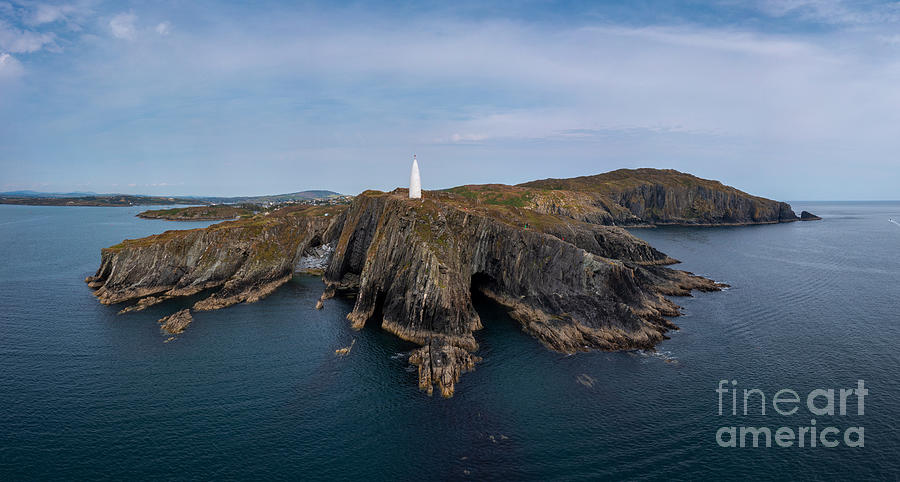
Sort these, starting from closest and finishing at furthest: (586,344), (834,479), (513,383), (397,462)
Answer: (834,479) → (397,462) → (513,383) → (586,344)

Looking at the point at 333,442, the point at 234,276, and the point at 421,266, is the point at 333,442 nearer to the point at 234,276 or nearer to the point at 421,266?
the point at 421,266

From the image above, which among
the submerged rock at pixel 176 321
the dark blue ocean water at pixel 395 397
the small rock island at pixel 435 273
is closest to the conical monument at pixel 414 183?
the small rock island at pixel 435 273

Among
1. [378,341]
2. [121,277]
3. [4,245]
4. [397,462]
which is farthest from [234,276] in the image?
[4,245]

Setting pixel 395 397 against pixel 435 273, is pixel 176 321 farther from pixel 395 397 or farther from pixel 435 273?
pixel 395 397

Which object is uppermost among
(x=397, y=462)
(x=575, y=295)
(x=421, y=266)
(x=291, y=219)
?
(x=291, y=219)

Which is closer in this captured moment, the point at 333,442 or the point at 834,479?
the point at 834,479

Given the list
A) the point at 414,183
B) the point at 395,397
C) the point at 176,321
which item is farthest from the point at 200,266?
the point at 395,397

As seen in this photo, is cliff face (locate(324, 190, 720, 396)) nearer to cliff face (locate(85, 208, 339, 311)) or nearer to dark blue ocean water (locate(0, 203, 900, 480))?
dark blue ocean water (locate(0, 203, 900, 480))
